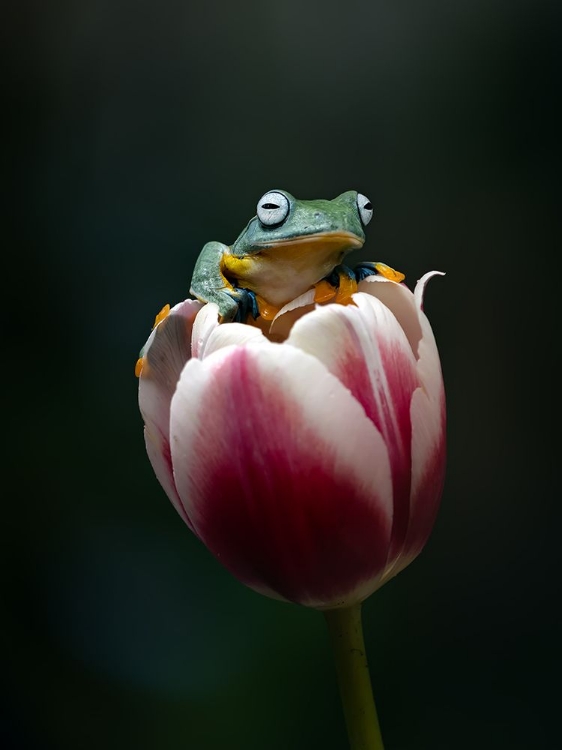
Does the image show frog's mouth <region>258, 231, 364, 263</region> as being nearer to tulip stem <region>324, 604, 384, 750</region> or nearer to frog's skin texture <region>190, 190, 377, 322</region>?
frog's skin texture <region>190, 190, 377, 322</region>

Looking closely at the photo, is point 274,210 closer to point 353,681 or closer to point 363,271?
point 363,271

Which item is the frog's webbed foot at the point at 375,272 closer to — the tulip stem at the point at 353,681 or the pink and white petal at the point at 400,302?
the pink and white petal at the point at 400,302

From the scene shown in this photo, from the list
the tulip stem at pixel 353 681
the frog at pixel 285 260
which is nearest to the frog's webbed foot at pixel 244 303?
the frog at pixel 285 260

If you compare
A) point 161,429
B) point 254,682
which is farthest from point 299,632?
point 161,429

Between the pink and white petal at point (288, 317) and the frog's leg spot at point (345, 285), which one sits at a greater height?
the frog's leg spot at point (345, 285)

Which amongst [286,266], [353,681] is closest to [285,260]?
[286,266]

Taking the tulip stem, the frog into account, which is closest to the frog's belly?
the frog

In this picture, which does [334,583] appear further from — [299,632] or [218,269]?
[299,632]

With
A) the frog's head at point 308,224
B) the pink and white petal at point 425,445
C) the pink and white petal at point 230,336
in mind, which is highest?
the frog's head at point 308,224
